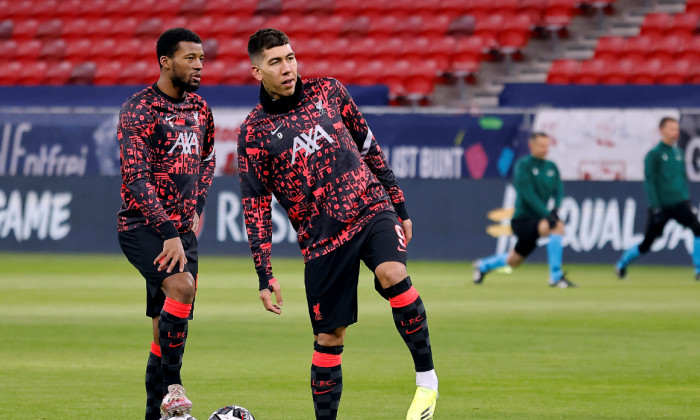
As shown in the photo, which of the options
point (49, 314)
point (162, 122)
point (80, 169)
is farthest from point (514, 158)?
point (162, 122)

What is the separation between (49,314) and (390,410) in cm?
742

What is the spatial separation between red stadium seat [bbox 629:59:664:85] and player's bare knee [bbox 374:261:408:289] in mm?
19253

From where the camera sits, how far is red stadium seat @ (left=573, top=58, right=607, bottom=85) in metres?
25.7

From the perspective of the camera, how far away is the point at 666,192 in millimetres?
18594

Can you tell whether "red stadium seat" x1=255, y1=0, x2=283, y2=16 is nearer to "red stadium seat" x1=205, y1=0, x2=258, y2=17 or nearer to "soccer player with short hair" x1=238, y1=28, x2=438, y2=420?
"red stadium seat" x1=205, y1=0, x2=258, y2=17

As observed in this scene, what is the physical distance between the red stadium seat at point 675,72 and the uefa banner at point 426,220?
455 centimetres

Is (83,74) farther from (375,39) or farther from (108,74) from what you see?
(375,39)

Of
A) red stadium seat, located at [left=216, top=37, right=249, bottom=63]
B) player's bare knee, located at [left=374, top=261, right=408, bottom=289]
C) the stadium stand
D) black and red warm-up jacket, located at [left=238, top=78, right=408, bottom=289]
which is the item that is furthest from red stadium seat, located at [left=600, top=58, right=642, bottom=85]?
player's bare knee, located at [left=374, top=261, right=408, bottom=289]

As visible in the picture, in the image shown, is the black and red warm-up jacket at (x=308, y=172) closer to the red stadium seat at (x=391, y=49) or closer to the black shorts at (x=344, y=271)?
the black shorts at (x=344, y=271)

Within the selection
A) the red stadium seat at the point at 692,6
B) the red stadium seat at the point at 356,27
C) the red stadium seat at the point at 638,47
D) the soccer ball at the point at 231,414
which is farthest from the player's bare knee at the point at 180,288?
the red stadium seat at the point at 356,27

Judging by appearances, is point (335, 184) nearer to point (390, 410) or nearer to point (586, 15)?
point (390, 410)

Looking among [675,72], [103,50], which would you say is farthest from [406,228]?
[103,50]

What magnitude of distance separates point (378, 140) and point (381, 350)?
11.0 meters

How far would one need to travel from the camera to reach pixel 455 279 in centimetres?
1934
